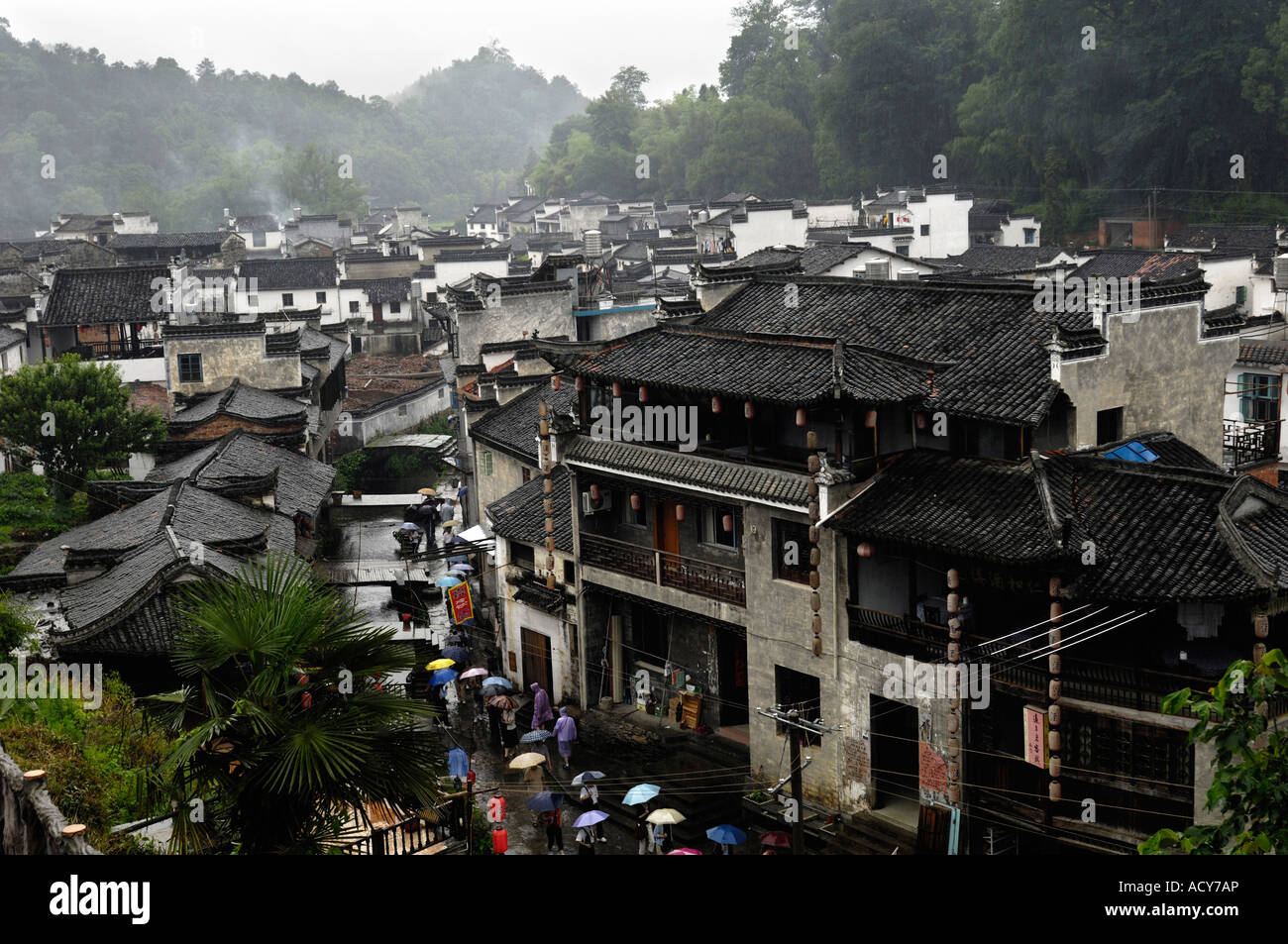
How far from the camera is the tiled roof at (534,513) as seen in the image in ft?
101

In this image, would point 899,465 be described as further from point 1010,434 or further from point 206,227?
point 206,227

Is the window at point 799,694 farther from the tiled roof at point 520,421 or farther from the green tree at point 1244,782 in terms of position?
the green tree at point 1244,782

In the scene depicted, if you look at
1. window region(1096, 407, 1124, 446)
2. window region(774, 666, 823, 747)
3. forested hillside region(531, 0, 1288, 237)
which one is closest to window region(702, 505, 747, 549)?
window region(774, 666, 823, 747)

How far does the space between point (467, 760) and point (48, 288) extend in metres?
38.2

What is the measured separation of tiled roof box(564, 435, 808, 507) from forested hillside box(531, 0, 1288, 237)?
56.3 metres

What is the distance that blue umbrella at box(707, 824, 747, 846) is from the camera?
21.9 metres

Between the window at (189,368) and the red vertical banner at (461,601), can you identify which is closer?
the red vertical banner at (461,601)

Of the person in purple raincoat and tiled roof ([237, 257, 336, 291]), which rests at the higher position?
tiled roof ([237, 257, 336, 291])

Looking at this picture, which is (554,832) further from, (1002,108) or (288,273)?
(1002,108)

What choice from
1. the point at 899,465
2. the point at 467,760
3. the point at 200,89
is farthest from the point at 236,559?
the point at 200,89

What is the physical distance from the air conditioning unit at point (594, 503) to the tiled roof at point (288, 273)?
56395mm

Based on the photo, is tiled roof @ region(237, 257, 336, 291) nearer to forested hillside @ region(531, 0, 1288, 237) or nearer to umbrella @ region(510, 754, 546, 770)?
forested hillside @ region(531, 0, 1288, 237)

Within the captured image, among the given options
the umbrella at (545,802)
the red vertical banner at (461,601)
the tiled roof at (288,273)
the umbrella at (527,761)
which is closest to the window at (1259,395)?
the red vertical banner at (461,601)
